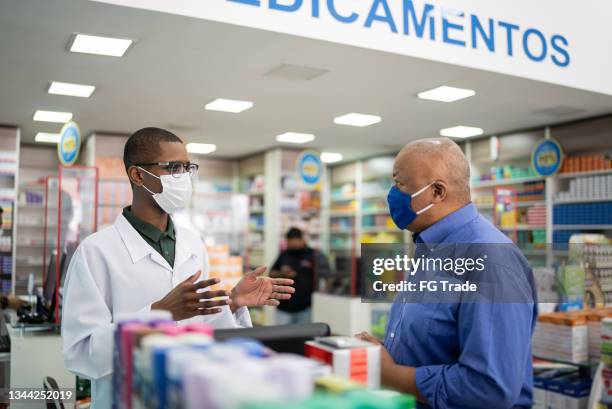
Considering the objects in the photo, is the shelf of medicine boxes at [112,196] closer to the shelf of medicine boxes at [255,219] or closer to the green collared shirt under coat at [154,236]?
the shelf of medicine boxes at [255,219]

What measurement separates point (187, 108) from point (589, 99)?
16.6 feet

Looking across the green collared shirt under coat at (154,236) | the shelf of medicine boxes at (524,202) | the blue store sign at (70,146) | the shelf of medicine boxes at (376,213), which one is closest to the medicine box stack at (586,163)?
the shelf of medicine boxes at (524,202)

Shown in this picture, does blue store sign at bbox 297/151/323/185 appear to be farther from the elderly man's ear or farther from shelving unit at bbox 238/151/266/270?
the elderly man's ear

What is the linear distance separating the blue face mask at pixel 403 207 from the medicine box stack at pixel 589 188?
697 cm

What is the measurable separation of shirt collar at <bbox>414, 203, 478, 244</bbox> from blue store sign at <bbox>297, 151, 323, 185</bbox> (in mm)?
7554

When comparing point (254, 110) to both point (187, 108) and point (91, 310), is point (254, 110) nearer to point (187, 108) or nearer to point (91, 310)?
point (187, 108)

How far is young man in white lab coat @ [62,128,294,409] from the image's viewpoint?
5.38ft

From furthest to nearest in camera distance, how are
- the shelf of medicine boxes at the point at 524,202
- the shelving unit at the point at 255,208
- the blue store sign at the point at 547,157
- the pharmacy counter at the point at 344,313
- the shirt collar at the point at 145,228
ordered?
the shelving unit at the point at 255,208, the shelf of medicine boxes at the point at 524,202, the blue store sign at the point at 547,157, the pharmacy counter at the point at 344,313, the shirt collar at the point at 145,228

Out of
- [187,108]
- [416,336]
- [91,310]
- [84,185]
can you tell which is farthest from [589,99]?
[91,310]

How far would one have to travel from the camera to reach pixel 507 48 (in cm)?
568

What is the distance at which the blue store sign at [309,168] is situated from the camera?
9.34 meters

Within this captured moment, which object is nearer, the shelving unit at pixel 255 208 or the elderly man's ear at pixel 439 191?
the elderly man's ear at pixel 439 191

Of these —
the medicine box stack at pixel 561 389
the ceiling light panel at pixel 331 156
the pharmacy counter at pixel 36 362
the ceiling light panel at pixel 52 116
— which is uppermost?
the ceiling light panel at pixel 52 116

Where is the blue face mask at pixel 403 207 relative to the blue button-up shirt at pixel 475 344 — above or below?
above
